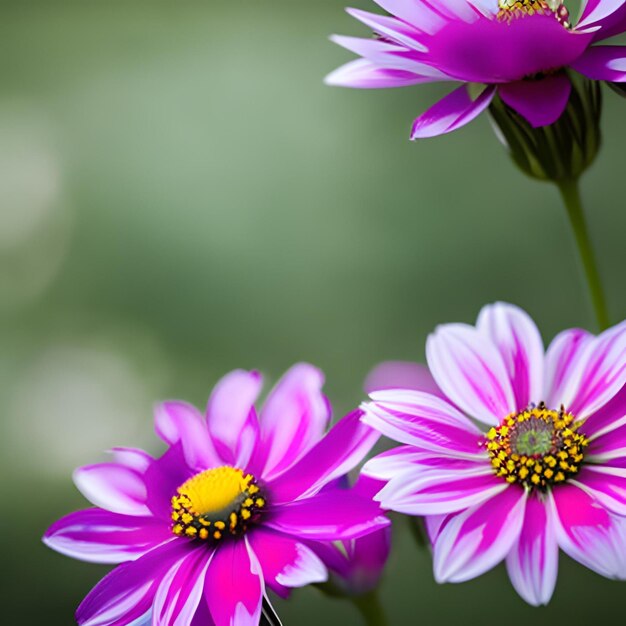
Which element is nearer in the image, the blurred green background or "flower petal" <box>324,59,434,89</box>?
"flower petal" <box>324,59,434,89</box>

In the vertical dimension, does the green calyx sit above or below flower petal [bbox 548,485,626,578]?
above

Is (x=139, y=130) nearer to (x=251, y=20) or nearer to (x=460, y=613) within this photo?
(x=251, y=20)

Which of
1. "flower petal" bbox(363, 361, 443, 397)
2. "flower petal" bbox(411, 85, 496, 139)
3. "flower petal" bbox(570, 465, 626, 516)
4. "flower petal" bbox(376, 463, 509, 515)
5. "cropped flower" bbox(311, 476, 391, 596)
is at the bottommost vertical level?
"cropped flower" bbox(311, 476, 391, 596)

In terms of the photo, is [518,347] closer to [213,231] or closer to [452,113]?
[452,113]

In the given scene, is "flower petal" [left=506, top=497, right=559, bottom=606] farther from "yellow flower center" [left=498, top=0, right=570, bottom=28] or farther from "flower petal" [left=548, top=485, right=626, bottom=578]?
"yellow flower center" [left=498, top=0, right=570, bottom=28]

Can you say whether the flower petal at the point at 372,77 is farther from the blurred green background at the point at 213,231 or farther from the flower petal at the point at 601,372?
the blurred green background at the point at 213,231

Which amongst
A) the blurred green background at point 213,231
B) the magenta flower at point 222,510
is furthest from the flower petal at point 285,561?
the blurred green background at point 213,231

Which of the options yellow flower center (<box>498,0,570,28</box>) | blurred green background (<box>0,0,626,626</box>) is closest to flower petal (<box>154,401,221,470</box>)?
yellow flower center (<box>498,0,570,28</box>)

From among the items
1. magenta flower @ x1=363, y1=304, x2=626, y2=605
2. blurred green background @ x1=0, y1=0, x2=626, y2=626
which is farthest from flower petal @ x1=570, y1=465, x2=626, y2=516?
blurred green background @ x1=0, y1=0, x2=626, y2=626

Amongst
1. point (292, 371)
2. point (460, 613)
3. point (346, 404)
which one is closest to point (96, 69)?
point (346, 404)
